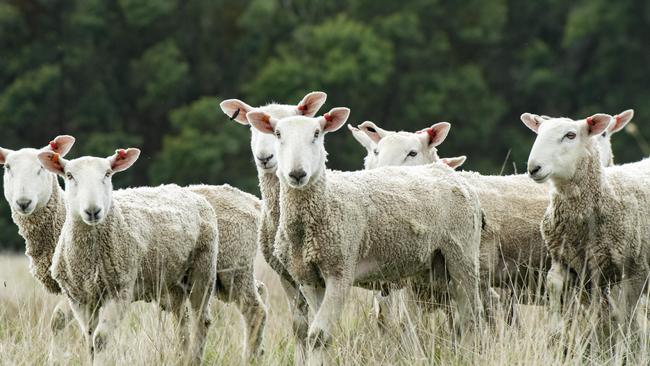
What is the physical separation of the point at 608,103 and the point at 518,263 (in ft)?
79.3

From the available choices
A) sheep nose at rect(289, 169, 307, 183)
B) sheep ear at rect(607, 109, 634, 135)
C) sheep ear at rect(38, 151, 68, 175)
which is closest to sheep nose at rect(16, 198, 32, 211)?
sheep ear at rect(38, 151, 68, 175)

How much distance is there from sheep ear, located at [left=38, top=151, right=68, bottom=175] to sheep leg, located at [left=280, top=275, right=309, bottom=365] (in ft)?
5.11

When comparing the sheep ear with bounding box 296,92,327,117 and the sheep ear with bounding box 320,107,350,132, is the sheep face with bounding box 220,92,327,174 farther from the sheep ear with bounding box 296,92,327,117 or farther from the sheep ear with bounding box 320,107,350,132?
the sheep ear with bounding box 320,107,350,132

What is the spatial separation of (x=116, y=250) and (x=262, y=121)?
1.20 metres

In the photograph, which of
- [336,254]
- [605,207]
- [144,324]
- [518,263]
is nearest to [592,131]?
[605,207]

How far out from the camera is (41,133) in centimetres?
3027

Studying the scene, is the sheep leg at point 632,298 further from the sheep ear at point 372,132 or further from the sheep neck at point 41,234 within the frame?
the sheep neck at point 41,234

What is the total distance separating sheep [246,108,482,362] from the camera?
6812 millimetres

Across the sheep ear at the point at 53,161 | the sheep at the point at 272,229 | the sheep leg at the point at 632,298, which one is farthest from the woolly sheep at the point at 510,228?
the sheep ear at the point at 53,161

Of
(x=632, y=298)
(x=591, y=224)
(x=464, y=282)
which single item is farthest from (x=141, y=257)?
(x=632, y=298)

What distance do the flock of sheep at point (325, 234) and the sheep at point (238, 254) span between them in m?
0.22

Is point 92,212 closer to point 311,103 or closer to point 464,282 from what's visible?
point 311,103

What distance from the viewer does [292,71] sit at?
30422 mm

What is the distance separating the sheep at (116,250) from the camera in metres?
7.07
